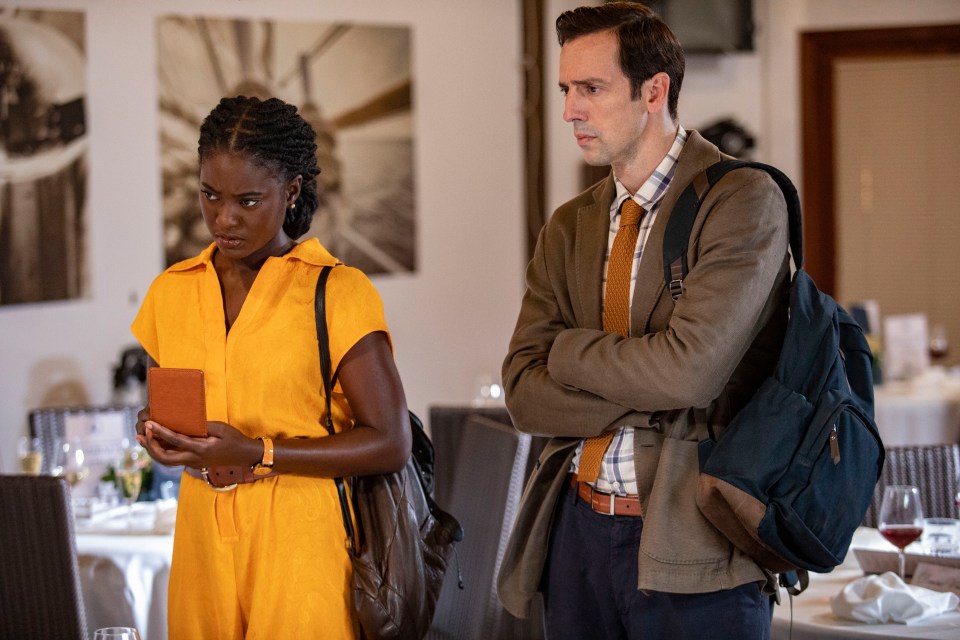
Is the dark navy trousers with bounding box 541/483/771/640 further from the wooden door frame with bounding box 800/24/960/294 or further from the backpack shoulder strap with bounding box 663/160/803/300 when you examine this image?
the wooden door frame with bounding box 800/24/960/294

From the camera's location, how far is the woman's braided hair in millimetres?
2035

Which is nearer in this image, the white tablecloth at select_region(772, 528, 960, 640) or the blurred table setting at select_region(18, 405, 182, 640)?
the white tablecloth at select_region(772, 528, 960, 640)

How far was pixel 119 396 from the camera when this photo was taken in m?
5.30

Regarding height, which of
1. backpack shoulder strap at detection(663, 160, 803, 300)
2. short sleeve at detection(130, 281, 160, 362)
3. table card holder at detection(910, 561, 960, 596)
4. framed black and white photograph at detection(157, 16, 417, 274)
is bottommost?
table card holder at detection(910, 561, 960, 596)

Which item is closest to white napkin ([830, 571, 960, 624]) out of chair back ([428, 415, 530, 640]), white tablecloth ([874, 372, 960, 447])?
chair back ([428, 415, 530, 640])

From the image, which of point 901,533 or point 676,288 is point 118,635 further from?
point 901,533

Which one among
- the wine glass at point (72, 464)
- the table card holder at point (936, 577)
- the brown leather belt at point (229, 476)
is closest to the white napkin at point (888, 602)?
the table card holder at point (936, 577)

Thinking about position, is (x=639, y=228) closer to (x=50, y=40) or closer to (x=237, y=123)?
(x=237, y=123)

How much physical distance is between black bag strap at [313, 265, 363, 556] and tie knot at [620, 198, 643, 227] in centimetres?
53

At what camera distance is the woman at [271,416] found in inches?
79.1

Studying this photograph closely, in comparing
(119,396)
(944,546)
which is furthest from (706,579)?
(119,396)

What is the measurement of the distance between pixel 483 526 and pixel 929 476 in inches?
56.3

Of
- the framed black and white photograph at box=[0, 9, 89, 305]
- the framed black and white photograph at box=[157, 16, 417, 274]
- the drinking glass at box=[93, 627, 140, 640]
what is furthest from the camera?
the framed black and white photograph at box=[157, 16, 417, 274]

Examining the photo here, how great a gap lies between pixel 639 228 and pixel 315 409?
0.65m
